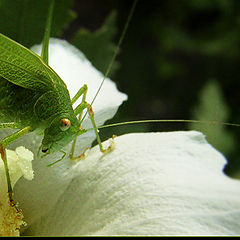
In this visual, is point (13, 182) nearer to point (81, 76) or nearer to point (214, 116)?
point (81, 76)

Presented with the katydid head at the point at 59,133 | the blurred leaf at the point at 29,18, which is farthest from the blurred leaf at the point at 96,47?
the katydid head at the point at 59,133

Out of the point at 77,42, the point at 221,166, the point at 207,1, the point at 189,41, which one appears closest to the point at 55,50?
the point at 77,42

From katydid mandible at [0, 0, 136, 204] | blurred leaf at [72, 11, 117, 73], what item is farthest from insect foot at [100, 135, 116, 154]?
blurred leaf at [72, 11, 117, 73]

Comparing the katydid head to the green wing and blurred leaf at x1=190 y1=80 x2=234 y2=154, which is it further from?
blurred leaf at x1=190 y1=80 x2=234 y2=154

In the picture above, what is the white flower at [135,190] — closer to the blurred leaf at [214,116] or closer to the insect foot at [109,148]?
the insect foot at [109,148]

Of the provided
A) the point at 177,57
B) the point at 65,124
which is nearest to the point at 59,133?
the point at 65,124
